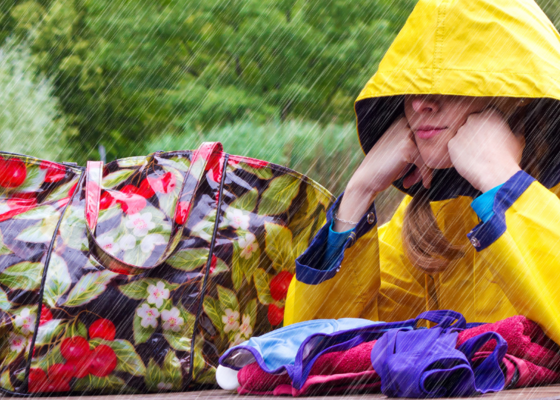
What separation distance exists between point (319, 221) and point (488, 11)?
778 millimetres

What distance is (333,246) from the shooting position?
1.64 meters

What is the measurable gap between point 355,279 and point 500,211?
22.9 inches

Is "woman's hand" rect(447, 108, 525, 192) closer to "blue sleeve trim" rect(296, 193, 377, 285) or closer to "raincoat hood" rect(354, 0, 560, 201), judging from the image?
"raincoat hood" rect(354, 0, 560, 201)

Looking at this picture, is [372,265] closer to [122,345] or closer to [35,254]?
[122,345]

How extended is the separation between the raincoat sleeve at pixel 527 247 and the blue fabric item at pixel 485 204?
0.03ft

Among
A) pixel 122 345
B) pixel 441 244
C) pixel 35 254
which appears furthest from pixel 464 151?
pixel 35 254

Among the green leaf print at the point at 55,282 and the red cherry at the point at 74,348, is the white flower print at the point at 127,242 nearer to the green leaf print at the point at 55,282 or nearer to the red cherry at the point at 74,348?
the green leaf print at the point at 55,282

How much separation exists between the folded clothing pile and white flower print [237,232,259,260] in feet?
1.35

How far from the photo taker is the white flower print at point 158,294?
150cm


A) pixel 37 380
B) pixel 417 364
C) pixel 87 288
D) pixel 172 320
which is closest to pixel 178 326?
pixel 172 320

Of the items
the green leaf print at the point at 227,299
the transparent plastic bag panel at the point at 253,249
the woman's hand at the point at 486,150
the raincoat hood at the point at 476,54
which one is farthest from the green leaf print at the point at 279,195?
the woman's hand at the point at 486,150

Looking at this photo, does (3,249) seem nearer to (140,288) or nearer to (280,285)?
(140,288)

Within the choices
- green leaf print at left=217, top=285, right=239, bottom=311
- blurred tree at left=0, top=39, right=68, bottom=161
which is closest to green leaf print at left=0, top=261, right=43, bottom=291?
green leaf print at left=217, top=285, right=239, bottom=311

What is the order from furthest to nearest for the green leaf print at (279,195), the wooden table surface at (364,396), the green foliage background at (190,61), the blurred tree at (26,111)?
the green foliage background at (190,61) < the blurred tree at (26,111) < the green leaf print at (279,195) < the wooden table surface at (364,396)
